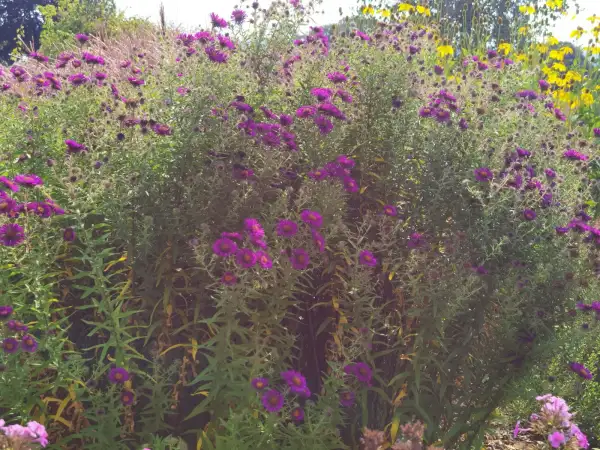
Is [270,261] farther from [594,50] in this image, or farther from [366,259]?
[594,50]

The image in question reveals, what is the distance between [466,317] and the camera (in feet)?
11.0

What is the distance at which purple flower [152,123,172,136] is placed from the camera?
11.0 feet

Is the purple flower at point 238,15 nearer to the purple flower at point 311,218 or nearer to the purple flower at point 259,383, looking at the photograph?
the purple flower at point 311,218

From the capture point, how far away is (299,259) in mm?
2895

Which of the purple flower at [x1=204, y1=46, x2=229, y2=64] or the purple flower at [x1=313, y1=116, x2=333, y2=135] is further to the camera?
the purple flower at [x1=204, y1=46, x2=229, y2=64]

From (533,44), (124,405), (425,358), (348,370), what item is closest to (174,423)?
(124,405)

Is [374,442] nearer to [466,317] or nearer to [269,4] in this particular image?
[466,317]

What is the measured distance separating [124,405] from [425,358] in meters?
1.29

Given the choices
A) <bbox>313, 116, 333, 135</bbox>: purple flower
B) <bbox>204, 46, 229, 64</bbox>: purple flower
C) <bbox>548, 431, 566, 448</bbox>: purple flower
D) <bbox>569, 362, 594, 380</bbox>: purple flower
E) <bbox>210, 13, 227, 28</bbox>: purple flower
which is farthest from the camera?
<bbox>210, 13, 227, 28</bbox>: purple flower

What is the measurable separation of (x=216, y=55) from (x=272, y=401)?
1.86 meters

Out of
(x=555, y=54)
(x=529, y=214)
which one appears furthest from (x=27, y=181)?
(x=555, y=54)

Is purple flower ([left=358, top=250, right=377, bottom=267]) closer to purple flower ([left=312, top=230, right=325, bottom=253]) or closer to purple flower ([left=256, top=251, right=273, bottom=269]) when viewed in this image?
purple flower ([left=312, top=230, right=325, bottom=253])

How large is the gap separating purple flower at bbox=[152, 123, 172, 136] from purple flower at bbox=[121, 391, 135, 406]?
1179mm

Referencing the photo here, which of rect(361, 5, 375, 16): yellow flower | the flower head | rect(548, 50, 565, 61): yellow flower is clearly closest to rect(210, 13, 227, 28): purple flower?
the flower head
